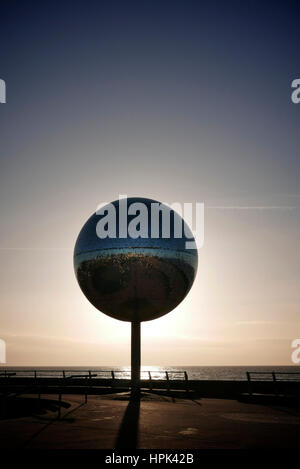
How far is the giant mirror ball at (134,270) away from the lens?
1370cm

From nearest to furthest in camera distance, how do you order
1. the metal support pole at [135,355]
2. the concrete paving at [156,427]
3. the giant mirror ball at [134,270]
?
the concrete paving at [156,427] < the giant mirror ball at [134,270] < the metal support pole at [135,355]

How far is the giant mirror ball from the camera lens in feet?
45.0

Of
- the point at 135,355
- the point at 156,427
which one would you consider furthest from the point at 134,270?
the point at 156,427

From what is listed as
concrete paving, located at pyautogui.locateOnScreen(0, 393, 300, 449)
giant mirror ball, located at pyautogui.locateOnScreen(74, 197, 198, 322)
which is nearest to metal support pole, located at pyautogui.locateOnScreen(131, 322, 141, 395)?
giant mirror ball, located at pyautogui.locateOnScreen(74, 197, 198, 322)

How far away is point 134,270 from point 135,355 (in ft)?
12.6

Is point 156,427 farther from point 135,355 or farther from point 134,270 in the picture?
point 135,355

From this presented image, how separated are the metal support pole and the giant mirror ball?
0.57 meters

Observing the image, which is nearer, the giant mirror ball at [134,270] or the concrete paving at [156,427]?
the concrete paving at [156,427]

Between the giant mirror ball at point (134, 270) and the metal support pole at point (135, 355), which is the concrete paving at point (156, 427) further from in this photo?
the giant mirror ball at point (134, 270)

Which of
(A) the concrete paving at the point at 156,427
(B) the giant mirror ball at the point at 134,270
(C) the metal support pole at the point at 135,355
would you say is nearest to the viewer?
(A) the concrete paving at the point at 156,427

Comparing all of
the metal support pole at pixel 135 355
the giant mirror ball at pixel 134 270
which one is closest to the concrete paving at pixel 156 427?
the metal support pole at pixel 135 355

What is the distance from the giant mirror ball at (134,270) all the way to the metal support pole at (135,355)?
57cm

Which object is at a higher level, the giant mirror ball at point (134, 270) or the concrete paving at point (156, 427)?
the giant mirror ball at point (134, 270)

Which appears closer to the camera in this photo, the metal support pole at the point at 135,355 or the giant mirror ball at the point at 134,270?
the giant mirror ball at the point at 134,270
